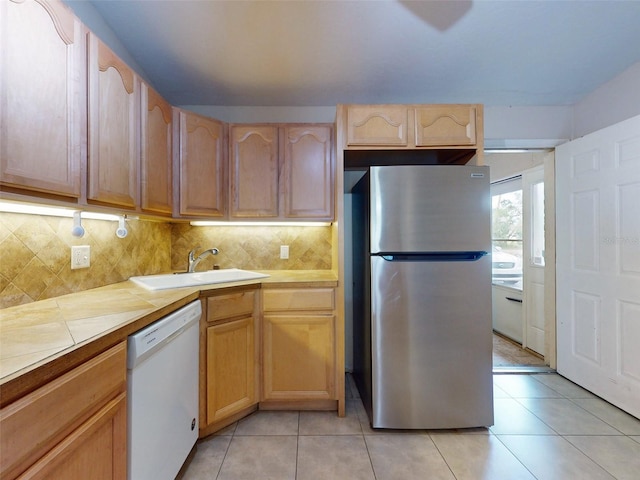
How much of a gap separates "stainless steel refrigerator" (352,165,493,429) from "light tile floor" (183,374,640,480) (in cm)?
13

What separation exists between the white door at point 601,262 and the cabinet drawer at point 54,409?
2956 mm

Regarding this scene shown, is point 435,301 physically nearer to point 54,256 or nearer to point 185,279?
point 185,279

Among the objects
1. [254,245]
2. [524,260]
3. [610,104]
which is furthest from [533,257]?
[254,245]

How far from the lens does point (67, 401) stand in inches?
28.2

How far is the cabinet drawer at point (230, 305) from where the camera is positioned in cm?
163

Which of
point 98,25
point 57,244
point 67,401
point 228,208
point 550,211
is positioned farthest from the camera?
point 550,211

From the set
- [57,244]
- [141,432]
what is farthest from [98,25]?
[141,432]

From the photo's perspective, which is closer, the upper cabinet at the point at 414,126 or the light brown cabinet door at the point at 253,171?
the upper cabinet at the point at 414,126

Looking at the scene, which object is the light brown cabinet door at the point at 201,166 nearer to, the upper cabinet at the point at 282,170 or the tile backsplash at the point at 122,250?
the upper cabinet at the point at 282,170

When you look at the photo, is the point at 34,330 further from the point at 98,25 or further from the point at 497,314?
the point at 497,314

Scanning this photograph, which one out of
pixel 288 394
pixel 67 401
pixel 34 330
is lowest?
pixel 288 394

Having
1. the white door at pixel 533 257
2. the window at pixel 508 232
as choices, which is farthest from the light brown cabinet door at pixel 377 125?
the window at pixel 508 232

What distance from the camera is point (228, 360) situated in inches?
67.3

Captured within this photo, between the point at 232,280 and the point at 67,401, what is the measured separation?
111 centimetres
